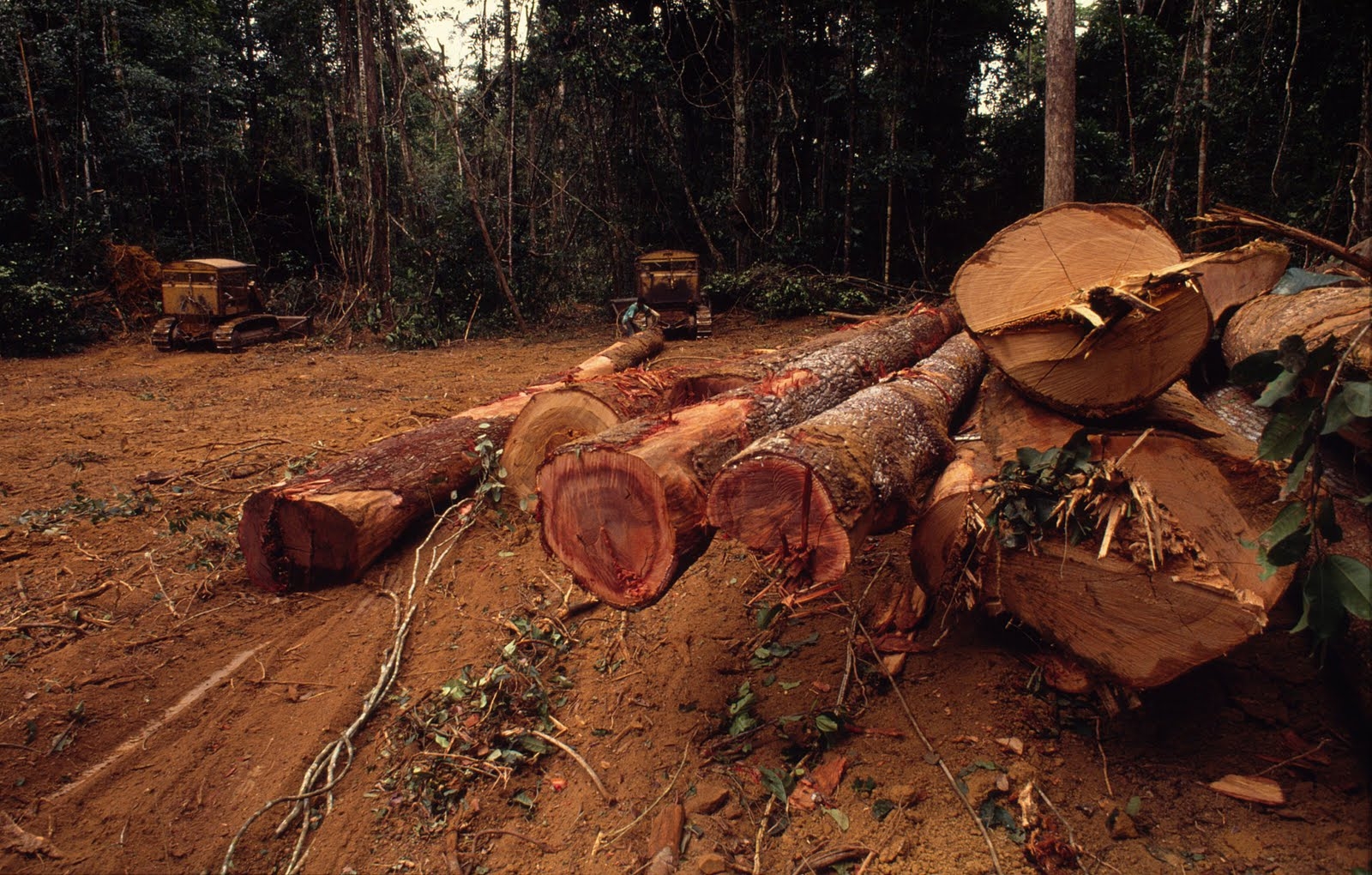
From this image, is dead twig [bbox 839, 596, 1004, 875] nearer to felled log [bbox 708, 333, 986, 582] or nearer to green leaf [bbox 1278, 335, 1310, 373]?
felled log [bbox 708, 333, 986, 582]

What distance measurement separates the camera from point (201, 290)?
34.2ft

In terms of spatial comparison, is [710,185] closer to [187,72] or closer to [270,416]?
[270,416]

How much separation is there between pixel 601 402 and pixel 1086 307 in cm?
210

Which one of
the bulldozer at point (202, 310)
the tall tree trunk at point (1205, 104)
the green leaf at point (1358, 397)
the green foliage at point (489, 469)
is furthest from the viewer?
the bulldozer at point (202, 310)

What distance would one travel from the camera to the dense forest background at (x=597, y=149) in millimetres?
11195

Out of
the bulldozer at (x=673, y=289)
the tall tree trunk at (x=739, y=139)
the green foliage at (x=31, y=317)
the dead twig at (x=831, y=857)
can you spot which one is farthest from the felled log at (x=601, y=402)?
the green foliage at (x=31, y=317)

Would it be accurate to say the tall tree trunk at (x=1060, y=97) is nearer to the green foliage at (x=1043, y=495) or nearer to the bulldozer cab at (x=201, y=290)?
the green foliage at (x=1043, y=495)

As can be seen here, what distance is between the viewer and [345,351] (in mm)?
10547

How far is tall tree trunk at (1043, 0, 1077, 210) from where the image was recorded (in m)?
6.83

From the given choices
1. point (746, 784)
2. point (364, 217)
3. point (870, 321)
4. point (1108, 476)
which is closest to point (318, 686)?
point (746, 784)

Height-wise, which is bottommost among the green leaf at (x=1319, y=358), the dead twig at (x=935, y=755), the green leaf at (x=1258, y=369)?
Answer: the dead twig at (x=935, y=755)

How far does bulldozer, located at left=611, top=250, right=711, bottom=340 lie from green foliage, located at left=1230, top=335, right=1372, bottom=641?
29.6ft

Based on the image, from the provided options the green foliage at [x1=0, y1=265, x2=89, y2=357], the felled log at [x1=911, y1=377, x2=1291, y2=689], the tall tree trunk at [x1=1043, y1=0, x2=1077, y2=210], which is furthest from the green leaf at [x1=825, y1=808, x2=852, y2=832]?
the green foliage at [x1=0, y1=265, x2=89, y2=357]

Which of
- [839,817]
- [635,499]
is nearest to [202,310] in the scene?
[635,499]
